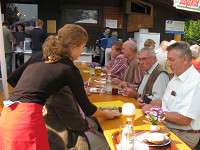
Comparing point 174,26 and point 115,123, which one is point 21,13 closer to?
point 174,26

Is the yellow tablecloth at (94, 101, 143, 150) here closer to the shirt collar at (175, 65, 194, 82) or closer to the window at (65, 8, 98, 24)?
the shirt collar at (175, 65, 194, 82)

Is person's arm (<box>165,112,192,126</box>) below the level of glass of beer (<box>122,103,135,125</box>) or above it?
below

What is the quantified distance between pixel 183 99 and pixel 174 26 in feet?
32.7

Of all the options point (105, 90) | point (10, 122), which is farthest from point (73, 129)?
point (105, 90)

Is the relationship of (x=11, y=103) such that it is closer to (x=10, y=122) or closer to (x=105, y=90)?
(x=10, y=122)

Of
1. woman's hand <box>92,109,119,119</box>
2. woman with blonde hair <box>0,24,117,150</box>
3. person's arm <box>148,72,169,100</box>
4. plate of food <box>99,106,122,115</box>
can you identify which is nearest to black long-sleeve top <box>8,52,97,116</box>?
woman with blonde hair <box>0,24,117,150</box>

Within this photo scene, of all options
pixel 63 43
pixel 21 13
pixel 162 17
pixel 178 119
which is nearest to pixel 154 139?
pixel 178 119

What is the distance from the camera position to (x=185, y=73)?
7.31 feet

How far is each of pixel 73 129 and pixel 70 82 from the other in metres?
0.43

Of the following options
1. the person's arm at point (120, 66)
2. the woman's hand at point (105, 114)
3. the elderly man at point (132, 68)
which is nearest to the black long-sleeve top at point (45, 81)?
the woman's hand at point (105, 114)

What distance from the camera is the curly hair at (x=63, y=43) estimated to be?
5.63 ft

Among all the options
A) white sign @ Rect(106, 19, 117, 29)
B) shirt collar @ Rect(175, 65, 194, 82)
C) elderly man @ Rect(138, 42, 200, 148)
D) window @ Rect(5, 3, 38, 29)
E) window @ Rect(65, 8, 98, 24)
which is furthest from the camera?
white sign @ Rect(106, 19, 117, 29)

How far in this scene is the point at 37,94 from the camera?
163cm

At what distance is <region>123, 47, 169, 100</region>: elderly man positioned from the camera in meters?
2.76
